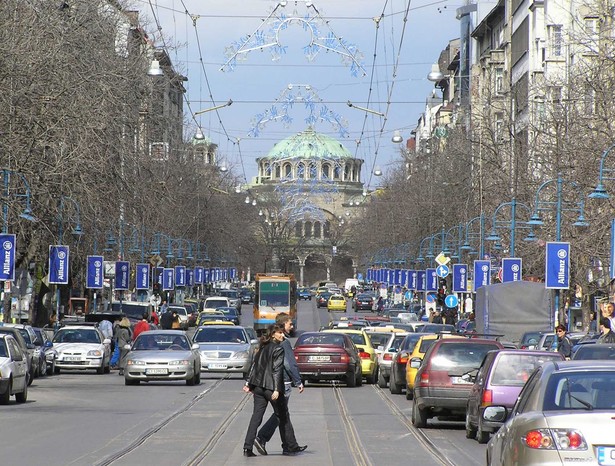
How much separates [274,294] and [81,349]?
3406 cm

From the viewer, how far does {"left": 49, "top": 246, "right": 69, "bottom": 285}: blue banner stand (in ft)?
150

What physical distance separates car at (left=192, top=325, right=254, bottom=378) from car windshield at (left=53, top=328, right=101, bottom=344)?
12.6 feet

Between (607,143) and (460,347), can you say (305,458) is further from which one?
(607,143)

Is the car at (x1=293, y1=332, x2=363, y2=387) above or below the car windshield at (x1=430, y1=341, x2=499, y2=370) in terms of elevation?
below

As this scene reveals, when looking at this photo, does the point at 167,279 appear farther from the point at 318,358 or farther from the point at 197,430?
the point at 197,430

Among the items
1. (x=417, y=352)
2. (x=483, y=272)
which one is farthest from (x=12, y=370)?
(x=483, y=272)

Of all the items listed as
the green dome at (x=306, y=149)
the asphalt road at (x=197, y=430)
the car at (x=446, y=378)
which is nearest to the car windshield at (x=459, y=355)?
the car at (x=446, y=378)

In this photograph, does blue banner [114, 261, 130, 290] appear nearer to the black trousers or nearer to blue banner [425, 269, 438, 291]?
blue banner [425, 269, 438, 291]

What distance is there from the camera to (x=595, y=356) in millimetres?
22000

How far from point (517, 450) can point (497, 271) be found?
54.7 meters

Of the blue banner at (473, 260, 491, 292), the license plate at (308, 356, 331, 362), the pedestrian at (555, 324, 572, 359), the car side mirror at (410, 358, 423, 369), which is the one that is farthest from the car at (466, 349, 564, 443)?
the blue banner at (473, 260, 491, 292)

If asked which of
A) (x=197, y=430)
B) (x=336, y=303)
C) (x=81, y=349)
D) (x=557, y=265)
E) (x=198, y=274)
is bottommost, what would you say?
(x=197, y=430)

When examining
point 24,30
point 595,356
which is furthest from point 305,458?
point 24,30

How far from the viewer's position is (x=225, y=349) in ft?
128
